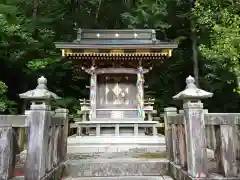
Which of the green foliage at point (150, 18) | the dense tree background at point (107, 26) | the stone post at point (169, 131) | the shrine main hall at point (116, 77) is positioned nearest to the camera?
the stone post at point (169, 131)

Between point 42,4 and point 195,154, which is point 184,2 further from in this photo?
point 195,154

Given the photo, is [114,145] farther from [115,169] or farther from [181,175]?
[181,175]

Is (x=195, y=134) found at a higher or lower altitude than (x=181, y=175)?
higher

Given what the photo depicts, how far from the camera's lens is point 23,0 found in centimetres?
1652

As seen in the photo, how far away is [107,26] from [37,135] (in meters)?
17.8

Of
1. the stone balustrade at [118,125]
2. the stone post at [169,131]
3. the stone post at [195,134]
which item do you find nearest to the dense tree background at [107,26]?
the stone balustrade at [118,125]

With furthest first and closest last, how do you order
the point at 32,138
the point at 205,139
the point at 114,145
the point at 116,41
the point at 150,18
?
the point at 150,18, the point at 116,41, the point at 114,145, the point at 205,139, the point at 32,138

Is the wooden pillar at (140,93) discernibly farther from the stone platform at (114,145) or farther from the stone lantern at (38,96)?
the stone lantern at (38,96)

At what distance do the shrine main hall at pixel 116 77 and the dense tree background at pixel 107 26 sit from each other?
383 centimetres

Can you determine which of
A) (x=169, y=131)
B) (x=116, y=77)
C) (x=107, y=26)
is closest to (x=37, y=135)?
(x=169, y=131)

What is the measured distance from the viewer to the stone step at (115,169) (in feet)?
15.6

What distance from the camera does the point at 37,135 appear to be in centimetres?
335

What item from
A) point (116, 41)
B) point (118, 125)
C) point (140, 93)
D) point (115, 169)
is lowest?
point (115, 169)

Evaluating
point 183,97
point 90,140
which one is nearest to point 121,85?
point 90,140
